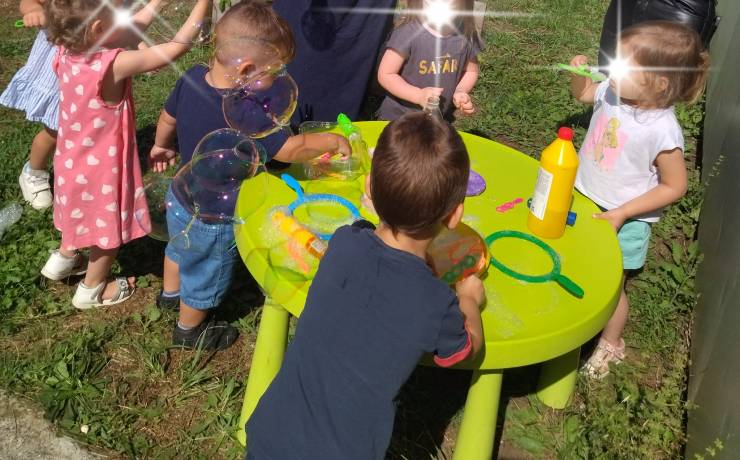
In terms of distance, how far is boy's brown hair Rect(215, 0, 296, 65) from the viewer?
2.48 m

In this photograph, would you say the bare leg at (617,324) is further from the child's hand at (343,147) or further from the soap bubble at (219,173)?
the soap bubble at (219,173)

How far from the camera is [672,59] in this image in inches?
102

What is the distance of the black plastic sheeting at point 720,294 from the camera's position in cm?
249

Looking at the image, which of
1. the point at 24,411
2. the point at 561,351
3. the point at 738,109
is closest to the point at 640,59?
the point at 561,351

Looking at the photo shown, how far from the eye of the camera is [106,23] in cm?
276

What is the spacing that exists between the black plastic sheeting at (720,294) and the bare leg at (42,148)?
3.48 m

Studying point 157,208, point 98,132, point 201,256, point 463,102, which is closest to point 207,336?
point 201,256

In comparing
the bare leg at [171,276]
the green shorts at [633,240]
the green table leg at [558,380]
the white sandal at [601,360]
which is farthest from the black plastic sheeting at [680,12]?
the bare leg at [171,276]

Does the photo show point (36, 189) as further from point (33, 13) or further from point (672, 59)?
point (672, 59)

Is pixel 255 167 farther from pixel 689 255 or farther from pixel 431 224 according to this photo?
pixel 689 255

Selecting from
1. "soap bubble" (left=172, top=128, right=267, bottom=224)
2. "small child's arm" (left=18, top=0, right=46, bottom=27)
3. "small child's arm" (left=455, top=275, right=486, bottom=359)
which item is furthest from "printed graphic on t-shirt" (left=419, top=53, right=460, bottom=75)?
"small child's arm" (left=18, top=0, right=46, bottom=27)

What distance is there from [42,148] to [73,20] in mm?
1453

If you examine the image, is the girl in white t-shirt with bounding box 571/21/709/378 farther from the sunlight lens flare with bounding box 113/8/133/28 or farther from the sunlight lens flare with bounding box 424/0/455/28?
the sunlight lens flare with bounding box 113/8/133/28

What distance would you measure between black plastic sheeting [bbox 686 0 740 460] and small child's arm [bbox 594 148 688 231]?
0.49 metres
